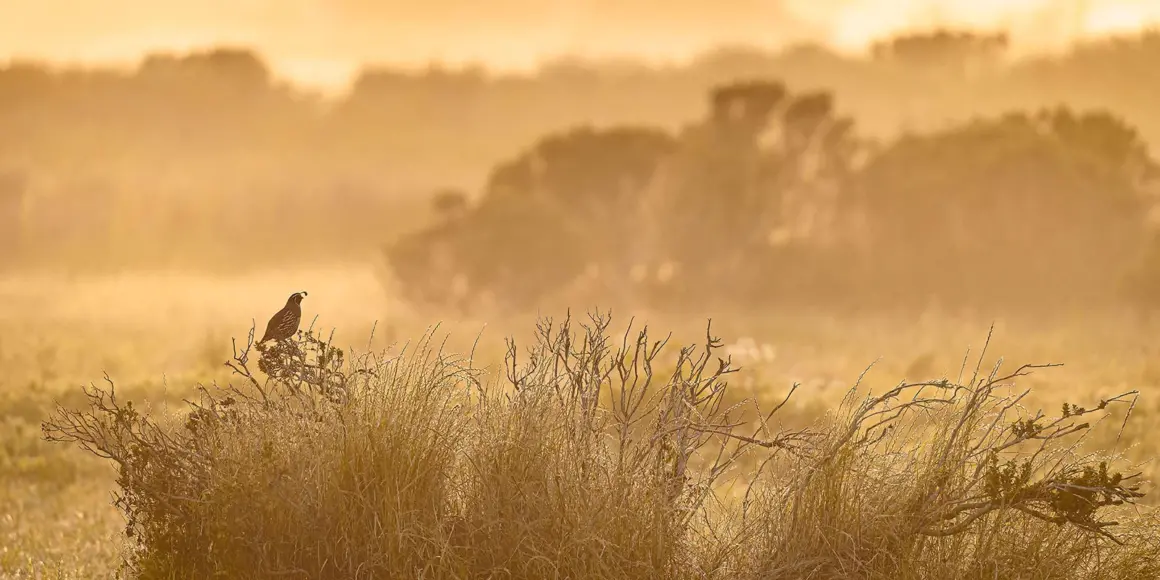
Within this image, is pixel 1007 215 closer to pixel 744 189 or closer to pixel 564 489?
pixel 744 189

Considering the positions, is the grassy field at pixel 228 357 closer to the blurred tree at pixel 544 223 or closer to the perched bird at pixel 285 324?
the perched bird at pixel 285 324

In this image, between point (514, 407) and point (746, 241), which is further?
point (746, 241)

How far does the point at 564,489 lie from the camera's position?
332 inches

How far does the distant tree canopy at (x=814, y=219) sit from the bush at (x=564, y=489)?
42816mm

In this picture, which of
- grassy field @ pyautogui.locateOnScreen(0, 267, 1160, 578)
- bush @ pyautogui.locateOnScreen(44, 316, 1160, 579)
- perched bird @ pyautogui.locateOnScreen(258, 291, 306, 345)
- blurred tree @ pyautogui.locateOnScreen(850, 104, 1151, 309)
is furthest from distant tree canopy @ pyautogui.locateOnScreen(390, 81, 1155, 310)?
perched bird @ pyautogui.locateOnScreen(258, 291, 306, 345)

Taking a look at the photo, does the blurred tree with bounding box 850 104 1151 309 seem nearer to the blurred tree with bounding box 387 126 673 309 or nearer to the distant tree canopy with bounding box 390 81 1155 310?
the distant tree canopy with bounding box 390 81 1155 310

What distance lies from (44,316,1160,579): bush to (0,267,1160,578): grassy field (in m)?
0.37

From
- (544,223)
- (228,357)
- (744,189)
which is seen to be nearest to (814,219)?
(744,189)

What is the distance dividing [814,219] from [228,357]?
34.4 m

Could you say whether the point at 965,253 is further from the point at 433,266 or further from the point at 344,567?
the point at 344,567

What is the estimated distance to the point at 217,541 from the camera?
8.58 meters

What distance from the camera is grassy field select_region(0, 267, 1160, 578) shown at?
47.6 feet

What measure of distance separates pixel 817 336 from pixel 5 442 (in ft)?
95.2

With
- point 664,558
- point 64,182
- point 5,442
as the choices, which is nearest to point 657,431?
point 664,558
